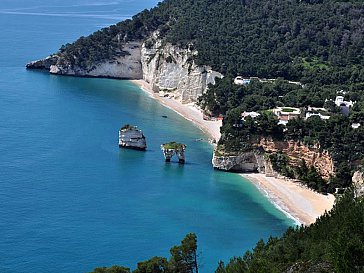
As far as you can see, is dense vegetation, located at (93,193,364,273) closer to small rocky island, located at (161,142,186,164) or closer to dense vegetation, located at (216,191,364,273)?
dense vegetation, located at (216,191,364,273)

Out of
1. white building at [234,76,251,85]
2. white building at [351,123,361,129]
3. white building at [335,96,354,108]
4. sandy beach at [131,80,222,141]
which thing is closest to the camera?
white building at [351,123,361,129]

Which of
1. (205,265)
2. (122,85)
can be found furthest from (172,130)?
(205,265)

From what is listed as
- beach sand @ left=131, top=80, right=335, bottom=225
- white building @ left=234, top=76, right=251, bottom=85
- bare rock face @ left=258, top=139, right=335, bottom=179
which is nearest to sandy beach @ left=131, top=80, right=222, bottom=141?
white building @ left=234, top=76, right=251, bottom=85

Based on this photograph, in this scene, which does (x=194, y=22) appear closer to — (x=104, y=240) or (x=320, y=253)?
(x=104, y=240)

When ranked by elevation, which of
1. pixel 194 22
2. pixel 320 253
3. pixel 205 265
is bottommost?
pixel 205 265

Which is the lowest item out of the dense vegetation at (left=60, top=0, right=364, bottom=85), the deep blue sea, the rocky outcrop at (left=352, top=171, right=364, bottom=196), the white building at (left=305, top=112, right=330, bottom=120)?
the deep blue sea

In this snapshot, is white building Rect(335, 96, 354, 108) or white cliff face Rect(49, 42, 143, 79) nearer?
white building Rect(335, 96, 354, 108)

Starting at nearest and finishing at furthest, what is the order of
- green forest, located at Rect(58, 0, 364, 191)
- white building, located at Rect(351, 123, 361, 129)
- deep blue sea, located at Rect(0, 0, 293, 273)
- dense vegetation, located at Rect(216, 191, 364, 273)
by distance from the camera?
dense vegetation, located at Rect(216, 191, 364, 273) → deep blue sea, located at Rect(0, 0, 293, 273) → green forest, located at Rect(58, 0, 364, 191) → white building, located at Rect(351, 123, 361, 129)
